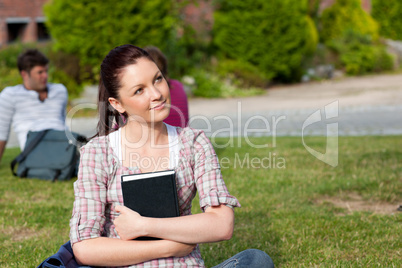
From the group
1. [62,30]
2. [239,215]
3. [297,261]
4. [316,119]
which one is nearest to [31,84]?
[239,215]

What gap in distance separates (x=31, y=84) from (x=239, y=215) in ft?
10.5

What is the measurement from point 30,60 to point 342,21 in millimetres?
18440

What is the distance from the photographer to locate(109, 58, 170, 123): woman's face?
2.25m

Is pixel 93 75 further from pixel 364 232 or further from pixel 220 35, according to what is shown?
pixel 364 232

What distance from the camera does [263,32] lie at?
53.4ft

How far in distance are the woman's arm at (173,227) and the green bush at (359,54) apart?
1893 centimetres

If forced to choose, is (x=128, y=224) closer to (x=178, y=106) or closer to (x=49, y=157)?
(x=178, y=106)

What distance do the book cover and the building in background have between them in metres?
14.6

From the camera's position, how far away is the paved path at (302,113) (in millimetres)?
9541

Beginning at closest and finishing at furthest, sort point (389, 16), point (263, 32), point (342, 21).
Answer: point (263, 32)
point (342, 21)
point (389, 16)

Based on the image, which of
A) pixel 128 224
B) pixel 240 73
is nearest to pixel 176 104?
pixel 128 224

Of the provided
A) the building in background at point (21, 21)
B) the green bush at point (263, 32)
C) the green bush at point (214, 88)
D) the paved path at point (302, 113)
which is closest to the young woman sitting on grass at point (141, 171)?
the paved path at point (302, 113)

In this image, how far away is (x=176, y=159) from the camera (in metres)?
2.39

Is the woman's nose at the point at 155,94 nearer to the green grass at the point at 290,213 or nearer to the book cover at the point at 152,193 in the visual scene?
the book cover at the point at 152,193
